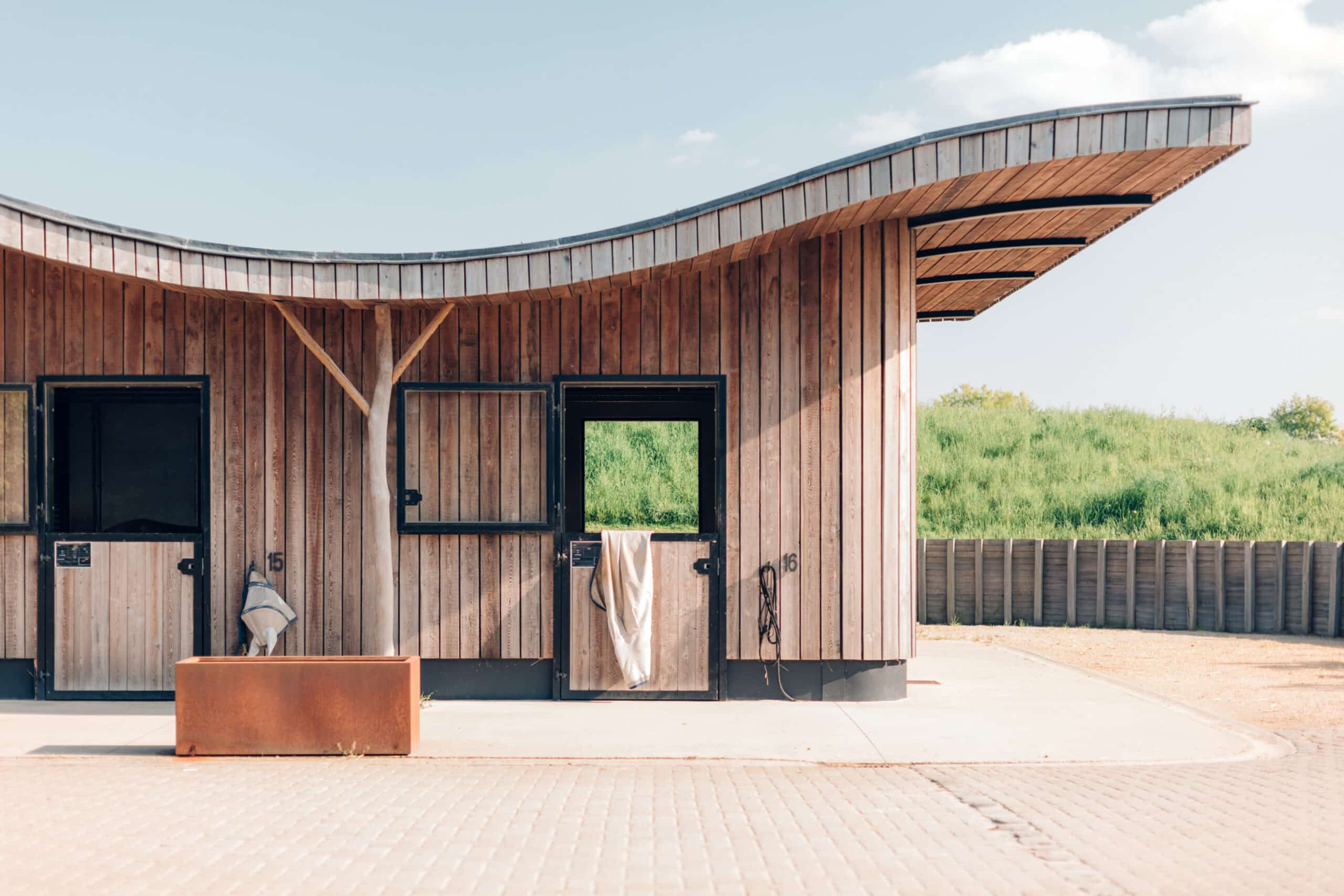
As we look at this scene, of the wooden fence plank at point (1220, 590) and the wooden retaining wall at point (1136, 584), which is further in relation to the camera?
the wooden fence plank at point (1220, 590)

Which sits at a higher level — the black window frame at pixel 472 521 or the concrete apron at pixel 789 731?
the black window frame at pixel 472 521

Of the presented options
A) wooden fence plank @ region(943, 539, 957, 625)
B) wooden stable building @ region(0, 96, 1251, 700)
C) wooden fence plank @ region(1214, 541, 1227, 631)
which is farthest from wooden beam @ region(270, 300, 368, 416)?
wooden fence plank @ region(1214, 541, 1227, 631)

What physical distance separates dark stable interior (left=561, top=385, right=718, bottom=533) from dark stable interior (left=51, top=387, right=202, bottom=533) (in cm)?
359

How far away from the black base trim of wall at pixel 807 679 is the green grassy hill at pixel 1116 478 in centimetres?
1272

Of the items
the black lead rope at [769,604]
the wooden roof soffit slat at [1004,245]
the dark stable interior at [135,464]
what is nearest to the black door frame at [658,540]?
the black lead rope at [769,604]

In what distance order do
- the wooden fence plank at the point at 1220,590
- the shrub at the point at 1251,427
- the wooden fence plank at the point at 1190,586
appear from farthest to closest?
the shrub at the point at 1251,427 < the wooden fence plank at the point at 1190,586 < the wooden fence plank at the point at 1220,590

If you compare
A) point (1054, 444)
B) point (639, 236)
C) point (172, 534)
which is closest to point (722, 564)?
point (639, 236)

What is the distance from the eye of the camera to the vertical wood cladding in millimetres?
8258

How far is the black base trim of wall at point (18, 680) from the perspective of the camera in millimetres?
8398

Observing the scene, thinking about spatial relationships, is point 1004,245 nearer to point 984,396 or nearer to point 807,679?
point 807,679

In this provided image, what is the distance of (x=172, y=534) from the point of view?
330 inches

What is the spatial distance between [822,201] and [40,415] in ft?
20.5

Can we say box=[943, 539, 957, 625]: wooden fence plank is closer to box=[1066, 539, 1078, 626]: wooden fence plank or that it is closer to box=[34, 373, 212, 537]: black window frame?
box=[1066, 539, 1078, 626]: wooden fence plank

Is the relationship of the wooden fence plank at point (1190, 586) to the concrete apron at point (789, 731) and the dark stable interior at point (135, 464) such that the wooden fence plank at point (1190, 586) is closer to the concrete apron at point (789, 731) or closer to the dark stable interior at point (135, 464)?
the concrete apron at point (789, 731)
